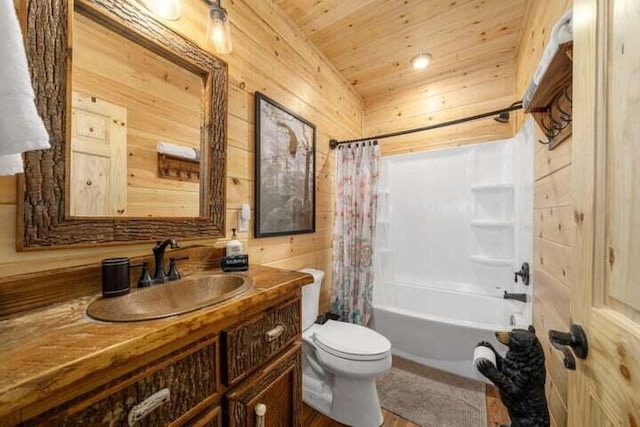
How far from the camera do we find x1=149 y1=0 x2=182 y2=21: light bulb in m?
0.98


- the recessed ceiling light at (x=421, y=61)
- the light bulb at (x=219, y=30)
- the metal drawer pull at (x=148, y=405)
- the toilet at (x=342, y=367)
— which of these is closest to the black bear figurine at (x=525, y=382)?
the toilet at (x=342, y=367)

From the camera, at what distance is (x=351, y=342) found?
1.45 m

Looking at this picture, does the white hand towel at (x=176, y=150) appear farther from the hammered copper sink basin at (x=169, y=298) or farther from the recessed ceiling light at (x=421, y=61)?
the recessed ceiling light at (x=421, y=61)

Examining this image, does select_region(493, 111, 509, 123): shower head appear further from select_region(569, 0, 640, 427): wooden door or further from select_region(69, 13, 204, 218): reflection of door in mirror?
select_region(69, 13, 204, 218): reflection of door in mirror

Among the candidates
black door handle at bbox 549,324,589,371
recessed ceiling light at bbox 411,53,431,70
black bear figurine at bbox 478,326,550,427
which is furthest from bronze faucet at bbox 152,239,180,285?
recessed ceiling light at bbox 411,53,431,70

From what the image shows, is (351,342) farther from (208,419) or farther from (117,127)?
(117,127)

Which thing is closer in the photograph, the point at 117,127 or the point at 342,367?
the point at 117,127

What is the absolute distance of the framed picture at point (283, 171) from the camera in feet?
4.95

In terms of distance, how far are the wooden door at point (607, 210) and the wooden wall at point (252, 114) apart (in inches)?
52.3

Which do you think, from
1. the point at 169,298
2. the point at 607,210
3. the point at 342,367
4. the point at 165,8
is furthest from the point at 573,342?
the point at 165,8

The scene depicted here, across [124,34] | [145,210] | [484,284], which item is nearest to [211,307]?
[145,210]

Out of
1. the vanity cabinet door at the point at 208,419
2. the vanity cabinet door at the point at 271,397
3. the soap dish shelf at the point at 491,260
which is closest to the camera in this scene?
the vanity cabinet door at the point at 208,419

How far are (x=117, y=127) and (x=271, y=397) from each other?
1.12m

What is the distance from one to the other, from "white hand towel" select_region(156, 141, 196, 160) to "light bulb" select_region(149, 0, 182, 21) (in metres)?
0.49
